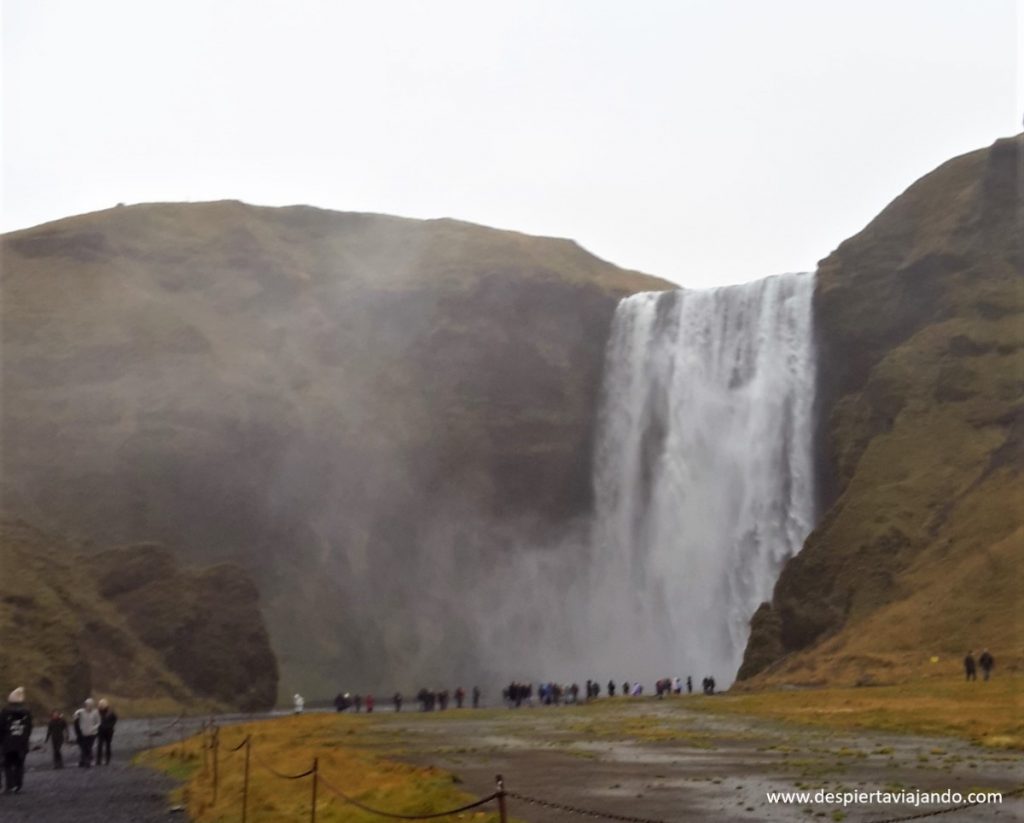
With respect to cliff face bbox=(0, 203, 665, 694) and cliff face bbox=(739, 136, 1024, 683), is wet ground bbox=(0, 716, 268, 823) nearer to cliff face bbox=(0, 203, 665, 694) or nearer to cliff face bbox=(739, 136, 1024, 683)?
cliff face bbox=(739, 136, 1024, 683)

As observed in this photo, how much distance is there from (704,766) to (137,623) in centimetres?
4150

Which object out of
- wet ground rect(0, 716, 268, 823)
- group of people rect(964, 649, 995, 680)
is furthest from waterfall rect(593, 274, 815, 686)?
wet ground rect(0, 716, 268, 823)

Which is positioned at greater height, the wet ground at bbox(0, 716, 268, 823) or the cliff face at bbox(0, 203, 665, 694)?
the cliff face at bbox(0, 203, 665, 694)

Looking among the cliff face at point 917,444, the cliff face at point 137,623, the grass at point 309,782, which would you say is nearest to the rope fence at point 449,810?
the grass at point 309,782

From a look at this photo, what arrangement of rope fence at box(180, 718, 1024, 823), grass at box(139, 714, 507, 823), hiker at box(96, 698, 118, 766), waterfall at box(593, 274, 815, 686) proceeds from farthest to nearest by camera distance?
waterfall at box(593, 274, 815, 686), hiker at box(96, 698, 118, 766), grass at box(139, 714, 507, 823), rope fence at box(180, 718, 1024, 823)

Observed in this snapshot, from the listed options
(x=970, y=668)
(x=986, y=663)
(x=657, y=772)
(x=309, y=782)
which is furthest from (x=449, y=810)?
(x=970, y=668)

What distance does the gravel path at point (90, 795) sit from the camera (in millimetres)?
18766

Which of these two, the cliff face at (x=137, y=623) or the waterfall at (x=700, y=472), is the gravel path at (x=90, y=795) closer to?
the cliff face at (x=137, y=623)

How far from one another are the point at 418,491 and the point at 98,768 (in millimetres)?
46975

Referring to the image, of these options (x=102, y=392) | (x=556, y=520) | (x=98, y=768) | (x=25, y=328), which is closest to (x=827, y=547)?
(x=556, y=520)

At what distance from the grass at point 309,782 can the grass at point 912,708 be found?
10.2 m

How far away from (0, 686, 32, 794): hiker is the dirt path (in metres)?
6.70

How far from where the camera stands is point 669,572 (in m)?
65.4

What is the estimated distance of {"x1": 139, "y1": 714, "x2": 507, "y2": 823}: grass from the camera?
16.1 meters
